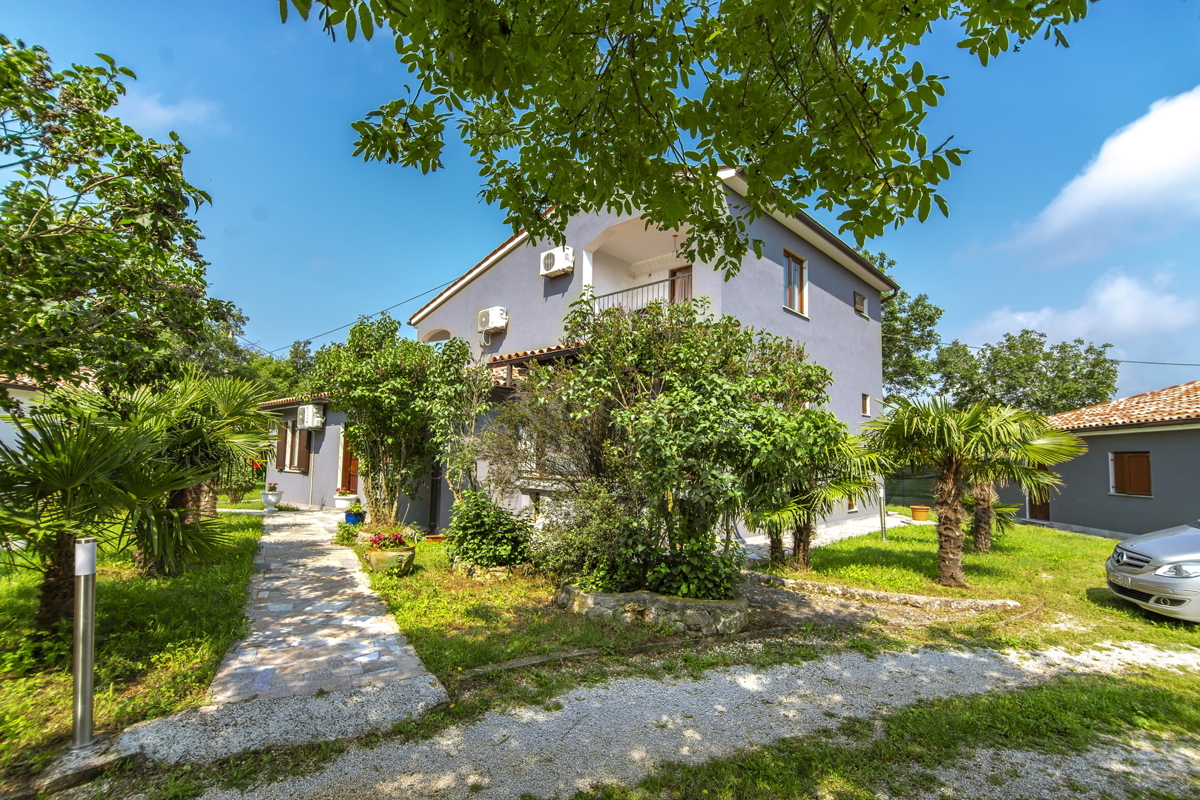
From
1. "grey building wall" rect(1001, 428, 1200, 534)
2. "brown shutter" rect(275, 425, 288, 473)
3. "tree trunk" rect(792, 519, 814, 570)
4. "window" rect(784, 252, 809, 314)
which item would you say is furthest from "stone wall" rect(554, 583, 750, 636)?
"brown shutter" rect(275, 425, 288, 473)

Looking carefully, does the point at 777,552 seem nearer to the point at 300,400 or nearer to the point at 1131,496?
the point at 1131,496

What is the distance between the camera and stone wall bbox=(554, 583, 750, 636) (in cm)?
567

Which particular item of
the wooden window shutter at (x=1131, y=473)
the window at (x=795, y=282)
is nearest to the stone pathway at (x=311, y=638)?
the window at (x=795, y=282)

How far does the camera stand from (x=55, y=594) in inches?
171

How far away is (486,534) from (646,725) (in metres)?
4.59

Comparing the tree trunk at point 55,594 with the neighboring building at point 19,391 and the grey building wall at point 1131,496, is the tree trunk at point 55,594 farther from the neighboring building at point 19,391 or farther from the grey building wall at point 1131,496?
the grey building wall at point 1131,496

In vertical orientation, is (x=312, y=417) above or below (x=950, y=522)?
above

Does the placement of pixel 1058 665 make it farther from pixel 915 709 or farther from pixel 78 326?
pixel 78 326

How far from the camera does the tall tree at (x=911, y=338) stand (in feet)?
84.8

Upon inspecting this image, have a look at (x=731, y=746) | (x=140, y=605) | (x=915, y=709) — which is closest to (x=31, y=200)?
(x=140, y=605)

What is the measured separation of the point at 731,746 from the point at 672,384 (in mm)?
3545

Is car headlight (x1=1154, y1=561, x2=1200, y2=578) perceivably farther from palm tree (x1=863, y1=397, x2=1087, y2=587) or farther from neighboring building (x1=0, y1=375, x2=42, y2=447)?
neighboring building (x1=0, y1=375, x2=42, y2=447)

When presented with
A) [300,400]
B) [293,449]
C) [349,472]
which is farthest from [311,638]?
[293,449]

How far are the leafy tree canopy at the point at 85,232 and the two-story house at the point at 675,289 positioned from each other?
5.83 metres
